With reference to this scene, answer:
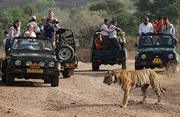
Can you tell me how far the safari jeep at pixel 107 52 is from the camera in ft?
82.4

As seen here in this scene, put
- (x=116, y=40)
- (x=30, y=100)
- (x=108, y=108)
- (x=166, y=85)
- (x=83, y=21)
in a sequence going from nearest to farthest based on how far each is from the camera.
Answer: (x=108, y=108)
(x=30, y=100)
(x=166, y=85)
(x=116, y=40)
(x=83, y=21)

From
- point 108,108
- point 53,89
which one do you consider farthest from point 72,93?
point 108,108

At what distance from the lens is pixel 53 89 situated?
17.0m

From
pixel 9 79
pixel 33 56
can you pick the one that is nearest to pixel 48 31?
pixel 33 56

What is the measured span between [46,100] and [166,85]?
596 cm

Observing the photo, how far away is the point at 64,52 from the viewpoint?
20.9m

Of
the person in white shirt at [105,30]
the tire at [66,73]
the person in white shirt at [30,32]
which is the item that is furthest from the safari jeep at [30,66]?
the person in white shirt at [105,30]

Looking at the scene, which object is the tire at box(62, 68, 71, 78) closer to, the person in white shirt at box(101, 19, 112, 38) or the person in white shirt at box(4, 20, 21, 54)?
the person in white shirt at box(4, 20, 21, 54)

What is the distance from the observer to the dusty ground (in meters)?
12.9

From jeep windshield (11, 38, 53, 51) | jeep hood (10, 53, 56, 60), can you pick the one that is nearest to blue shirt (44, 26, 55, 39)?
jeep windshield (11, 38, 53, 51)

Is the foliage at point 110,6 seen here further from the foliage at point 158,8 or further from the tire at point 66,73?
the tire at point 66,73

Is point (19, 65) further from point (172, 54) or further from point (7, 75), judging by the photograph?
point (172, 54)

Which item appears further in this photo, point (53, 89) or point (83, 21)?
point (83, 21)

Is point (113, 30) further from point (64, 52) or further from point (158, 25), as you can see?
point (64, 52)
